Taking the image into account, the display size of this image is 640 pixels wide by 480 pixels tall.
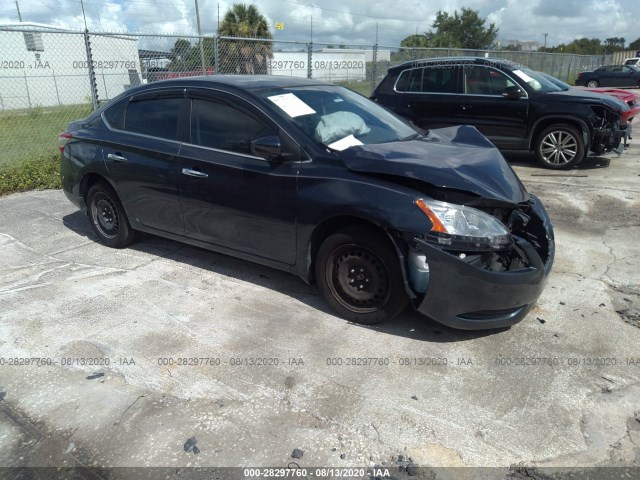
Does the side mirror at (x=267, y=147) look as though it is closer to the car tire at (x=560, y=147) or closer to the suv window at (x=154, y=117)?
the suv window at (x=154, y=117)

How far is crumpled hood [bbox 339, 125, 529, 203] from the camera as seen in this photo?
3215 mm

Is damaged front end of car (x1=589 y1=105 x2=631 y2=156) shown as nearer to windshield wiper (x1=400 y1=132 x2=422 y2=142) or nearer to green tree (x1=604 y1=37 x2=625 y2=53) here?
windshield wiper (x1=400 y1=132 x2=422 y2=142)

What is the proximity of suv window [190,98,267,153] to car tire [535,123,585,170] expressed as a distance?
6.32 m

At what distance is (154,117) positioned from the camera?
455cm

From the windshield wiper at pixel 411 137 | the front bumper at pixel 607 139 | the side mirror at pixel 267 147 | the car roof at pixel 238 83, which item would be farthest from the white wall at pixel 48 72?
the side mirror at pixel 267 147

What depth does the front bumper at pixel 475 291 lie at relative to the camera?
10.2 ft

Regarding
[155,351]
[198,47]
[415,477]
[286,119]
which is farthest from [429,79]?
[415,477]

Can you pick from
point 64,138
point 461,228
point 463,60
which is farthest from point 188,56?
point 461,228

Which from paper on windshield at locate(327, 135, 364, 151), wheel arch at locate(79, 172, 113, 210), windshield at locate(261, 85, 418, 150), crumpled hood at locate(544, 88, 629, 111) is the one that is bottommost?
wheel arch at locate(79, 172, 113, 210)

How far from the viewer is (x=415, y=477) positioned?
7.66 feet

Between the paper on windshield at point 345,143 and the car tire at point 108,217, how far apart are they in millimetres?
2397

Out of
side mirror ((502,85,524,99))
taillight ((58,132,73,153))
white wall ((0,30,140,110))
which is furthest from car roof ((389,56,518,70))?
white wall ((0,30,140,110))

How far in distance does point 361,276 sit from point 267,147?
44.2 inches

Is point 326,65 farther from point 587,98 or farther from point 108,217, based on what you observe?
point 108,217
